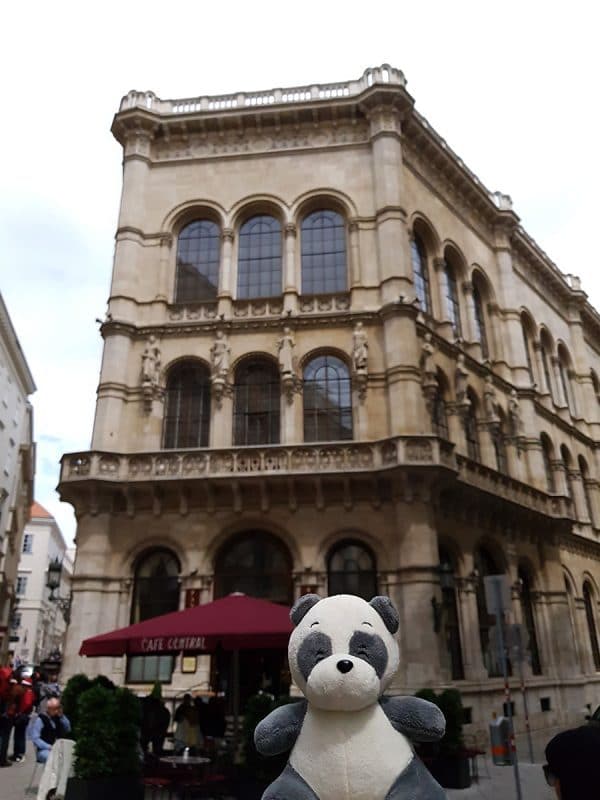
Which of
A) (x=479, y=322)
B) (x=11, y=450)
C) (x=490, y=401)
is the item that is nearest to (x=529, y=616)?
(x=490, y=401)

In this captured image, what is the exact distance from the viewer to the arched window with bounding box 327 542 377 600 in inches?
671

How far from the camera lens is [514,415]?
23812 millimetres

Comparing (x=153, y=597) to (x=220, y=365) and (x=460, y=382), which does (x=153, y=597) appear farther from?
(x=460, y=382)

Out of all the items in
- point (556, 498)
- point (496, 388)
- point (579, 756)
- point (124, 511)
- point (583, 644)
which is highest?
point (496, 388)

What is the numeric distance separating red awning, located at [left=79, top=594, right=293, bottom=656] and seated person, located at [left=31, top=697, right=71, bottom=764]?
1.32m

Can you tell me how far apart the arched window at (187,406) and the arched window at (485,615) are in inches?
364

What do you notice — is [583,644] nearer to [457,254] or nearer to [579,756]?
[457,254]

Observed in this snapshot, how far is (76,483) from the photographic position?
57.3 feet

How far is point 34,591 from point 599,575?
175 ft

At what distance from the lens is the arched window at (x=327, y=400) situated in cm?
1873

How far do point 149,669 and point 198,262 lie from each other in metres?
12.5

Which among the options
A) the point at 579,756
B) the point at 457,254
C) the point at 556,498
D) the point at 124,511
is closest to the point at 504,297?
the point at 457,254

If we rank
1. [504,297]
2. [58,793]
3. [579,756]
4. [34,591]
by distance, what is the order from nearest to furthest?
[579,756] < [58,793] < [504,297] < [34,591]

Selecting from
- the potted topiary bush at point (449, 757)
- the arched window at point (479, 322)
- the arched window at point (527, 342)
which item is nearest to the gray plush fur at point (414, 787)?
the potted topiary bush at point (449, 757)
